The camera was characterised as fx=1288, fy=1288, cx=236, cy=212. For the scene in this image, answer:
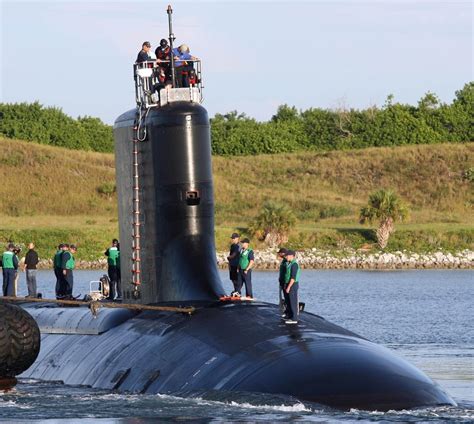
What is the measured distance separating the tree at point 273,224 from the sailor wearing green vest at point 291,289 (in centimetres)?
5860

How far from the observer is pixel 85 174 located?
97688mm

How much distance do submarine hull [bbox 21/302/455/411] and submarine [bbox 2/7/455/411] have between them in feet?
0.07

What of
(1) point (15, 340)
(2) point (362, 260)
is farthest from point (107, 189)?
(1) point (15, 340)

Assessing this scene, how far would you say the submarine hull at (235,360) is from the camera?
59.0 feet

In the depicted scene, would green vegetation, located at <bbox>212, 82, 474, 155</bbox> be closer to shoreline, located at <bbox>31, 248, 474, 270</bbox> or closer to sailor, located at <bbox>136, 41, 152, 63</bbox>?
shoreline, located at <bbox>31, 248, 474, 270</bbox>

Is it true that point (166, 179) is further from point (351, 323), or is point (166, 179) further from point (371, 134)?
point (371, 134)

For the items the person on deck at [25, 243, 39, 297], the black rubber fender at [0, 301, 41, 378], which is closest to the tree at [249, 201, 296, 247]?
the person on deck at [25, 243, 39, 297]

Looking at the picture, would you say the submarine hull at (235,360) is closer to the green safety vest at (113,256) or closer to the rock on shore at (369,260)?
the green safety vest at (113,256)

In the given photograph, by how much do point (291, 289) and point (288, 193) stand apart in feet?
249

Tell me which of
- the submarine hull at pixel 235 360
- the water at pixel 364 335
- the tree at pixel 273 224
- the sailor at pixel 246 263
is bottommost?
the water at pixel 364 335

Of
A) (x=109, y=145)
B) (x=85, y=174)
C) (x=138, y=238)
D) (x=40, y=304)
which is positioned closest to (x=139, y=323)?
(x=138, y=238)

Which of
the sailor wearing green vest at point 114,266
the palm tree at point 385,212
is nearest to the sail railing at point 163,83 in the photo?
the sailor wearing green vest at point 114,266

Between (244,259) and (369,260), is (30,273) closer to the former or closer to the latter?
(244,259)

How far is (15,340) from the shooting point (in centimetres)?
2145
